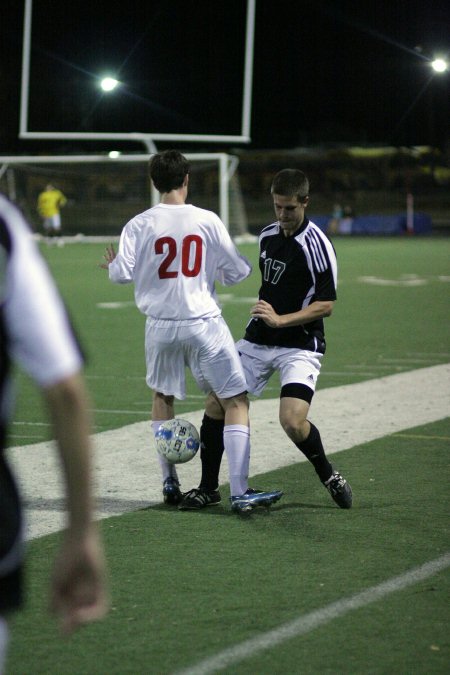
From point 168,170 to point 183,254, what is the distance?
453 millimetres

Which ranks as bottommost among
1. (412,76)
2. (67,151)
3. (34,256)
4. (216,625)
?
(216,625)

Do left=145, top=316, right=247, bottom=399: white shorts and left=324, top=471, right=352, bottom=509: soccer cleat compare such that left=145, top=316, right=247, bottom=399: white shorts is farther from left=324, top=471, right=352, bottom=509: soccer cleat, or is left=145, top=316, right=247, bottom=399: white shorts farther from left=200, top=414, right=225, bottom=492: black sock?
left=324, top=471, right=352, bottom=509: soccer cleat

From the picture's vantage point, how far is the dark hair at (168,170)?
656 centimetres

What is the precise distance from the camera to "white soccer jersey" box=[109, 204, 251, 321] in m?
6.55

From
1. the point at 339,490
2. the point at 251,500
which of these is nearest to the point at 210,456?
the point at 251,500

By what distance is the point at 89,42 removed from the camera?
30.3 metres

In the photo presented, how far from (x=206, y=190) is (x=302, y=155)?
22500 mm

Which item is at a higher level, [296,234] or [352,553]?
[296,234]

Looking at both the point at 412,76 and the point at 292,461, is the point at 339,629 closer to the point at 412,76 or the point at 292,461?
the point at 292,461

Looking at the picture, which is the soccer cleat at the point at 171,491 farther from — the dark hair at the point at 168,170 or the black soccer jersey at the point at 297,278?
the dark hair at the point at 168,170

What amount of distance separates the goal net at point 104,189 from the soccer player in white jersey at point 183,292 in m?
29.4

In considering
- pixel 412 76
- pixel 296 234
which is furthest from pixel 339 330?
pixel 412 76

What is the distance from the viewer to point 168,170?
6.57 metres

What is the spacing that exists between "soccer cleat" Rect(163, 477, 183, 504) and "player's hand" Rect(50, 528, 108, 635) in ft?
14.3
